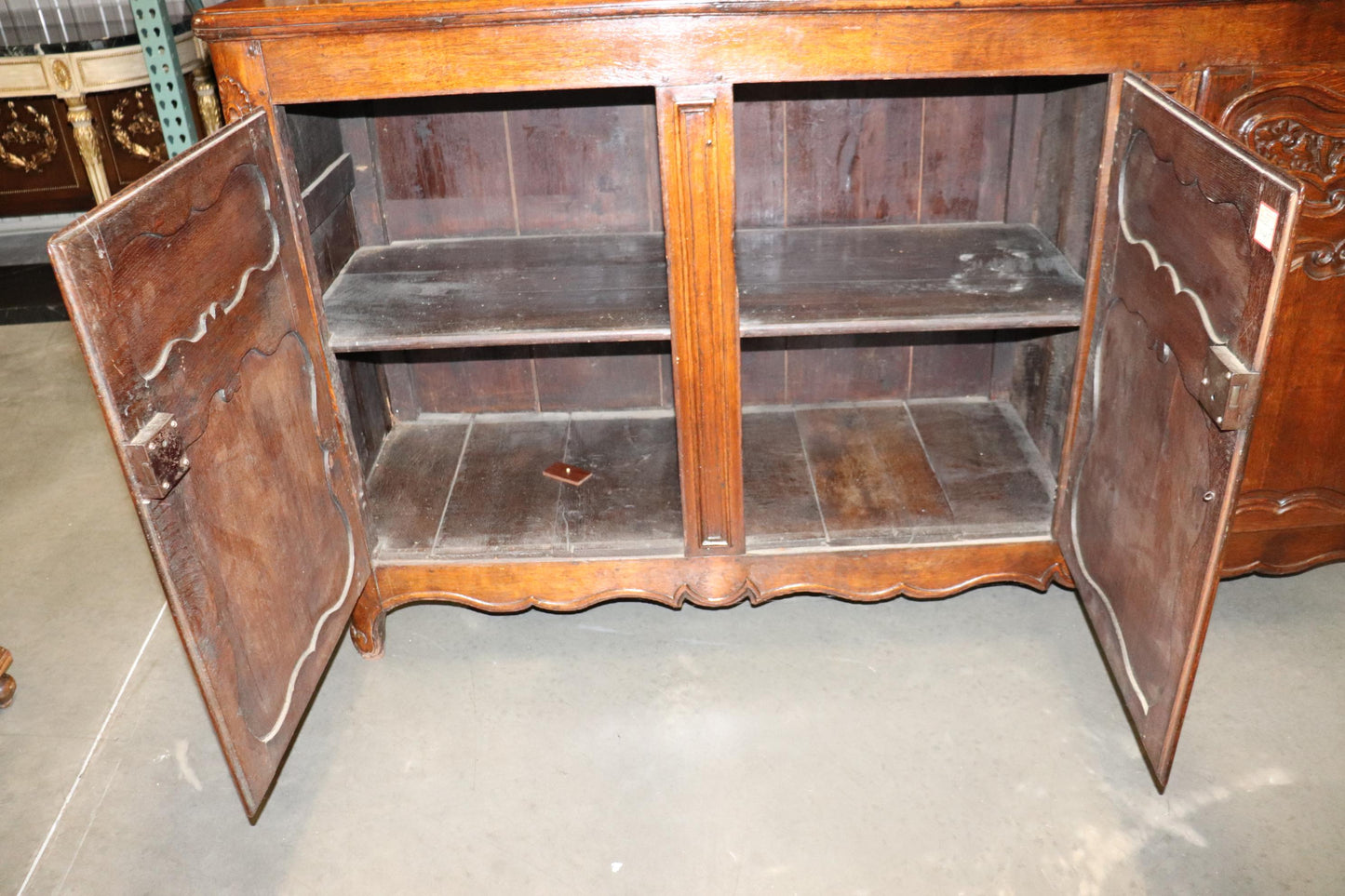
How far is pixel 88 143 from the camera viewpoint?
13.9ft

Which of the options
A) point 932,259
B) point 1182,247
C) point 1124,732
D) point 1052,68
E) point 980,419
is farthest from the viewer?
point 980,419

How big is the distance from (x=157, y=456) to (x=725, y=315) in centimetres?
98

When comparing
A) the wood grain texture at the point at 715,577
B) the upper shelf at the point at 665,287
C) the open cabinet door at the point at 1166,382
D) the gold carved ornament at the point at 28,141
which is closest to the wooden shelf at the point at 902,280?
the upper shelf at the point at 665,287

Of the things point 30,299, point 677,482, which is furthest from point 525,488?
point 30,299

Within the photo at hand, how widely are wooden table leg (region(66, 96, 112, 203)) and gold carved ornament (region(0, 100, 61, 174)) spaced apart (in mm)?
121

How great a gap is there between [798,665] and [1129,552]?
29.2 inches

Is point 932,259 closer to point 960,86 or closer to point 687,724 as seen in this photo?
point 960,86

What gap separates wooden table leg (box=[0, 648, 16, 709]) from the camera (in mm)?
2236

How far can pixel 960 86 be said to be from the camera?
2.33m

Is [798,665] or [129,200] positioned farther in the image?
[798,665]

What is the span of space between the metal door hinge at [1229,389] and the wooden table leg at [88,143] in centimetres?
404

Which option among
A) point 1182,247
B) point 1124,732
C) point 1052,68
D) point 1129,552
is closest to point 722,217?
point 1052,68

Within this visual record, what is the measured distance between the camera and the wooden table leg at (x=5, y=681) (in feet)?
7.34

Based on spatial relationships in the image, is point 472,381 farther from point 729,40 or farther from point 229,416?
point 729,40
